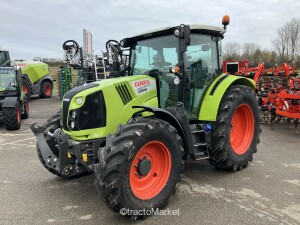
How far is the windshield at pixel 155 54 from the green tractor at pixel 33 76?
11.6 metres

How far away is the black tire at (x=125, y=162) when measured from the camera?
10.2 ft

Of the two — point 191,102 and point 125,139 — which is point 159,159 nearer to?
point 125,139

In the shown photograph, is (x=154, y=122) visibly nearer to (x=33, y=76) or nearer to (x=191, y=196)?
(x=191, y=196)

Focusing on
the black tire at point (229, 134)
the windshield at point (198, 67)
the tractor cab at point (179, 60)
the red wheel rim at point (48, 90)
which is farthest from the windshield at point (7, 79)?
the red wheel rim at point (48, 90)

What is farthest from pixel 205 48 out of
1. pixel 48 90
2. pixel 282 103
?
pixel 48 90

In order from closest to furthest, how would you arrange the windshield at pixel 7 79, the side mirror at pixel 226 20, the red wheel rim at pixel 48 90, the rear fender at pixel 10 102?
the side mirror at pixel 226 20, the rear fender at pixel 10 102, the windshield at pixel 7 79, the red wheel rim at pixel 48 90

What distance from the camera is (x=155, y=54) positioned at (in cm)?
448

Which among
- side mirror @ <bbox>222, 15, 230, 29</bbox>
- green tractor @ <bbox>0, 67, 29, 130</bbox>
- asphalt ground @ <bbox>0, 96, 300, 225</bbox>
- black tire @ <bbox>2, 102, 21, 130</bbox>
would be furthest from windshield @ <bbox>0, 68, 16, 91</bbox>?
side mirror @ <bbox>222, 15, 230, 29</bbox>

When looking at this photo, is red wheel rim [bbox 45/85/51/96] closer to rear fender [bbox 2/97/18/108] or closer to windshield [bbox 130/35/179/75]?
rear fender [bbox 2/97/18/108]

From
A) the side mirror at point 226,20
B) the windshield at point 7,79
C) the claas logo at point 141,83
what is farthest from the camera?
the windshield at point 7,79

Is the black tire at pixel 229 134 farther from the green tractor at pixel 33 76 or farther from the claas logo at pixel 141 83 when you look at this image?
the green tractor at pixel 33 76

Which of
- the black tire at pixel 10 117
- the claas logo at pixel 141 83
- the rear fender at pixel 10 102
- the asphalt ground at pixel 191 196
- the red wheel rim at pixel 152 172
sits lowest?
the asphalt ground at pixel 191 196

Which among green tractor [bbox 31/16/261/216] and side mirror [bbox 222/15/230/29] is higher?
side mirror [bbox 222/15/230/29]

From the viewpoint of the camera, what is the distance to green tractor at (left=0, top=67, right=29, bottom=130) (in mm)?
8609
